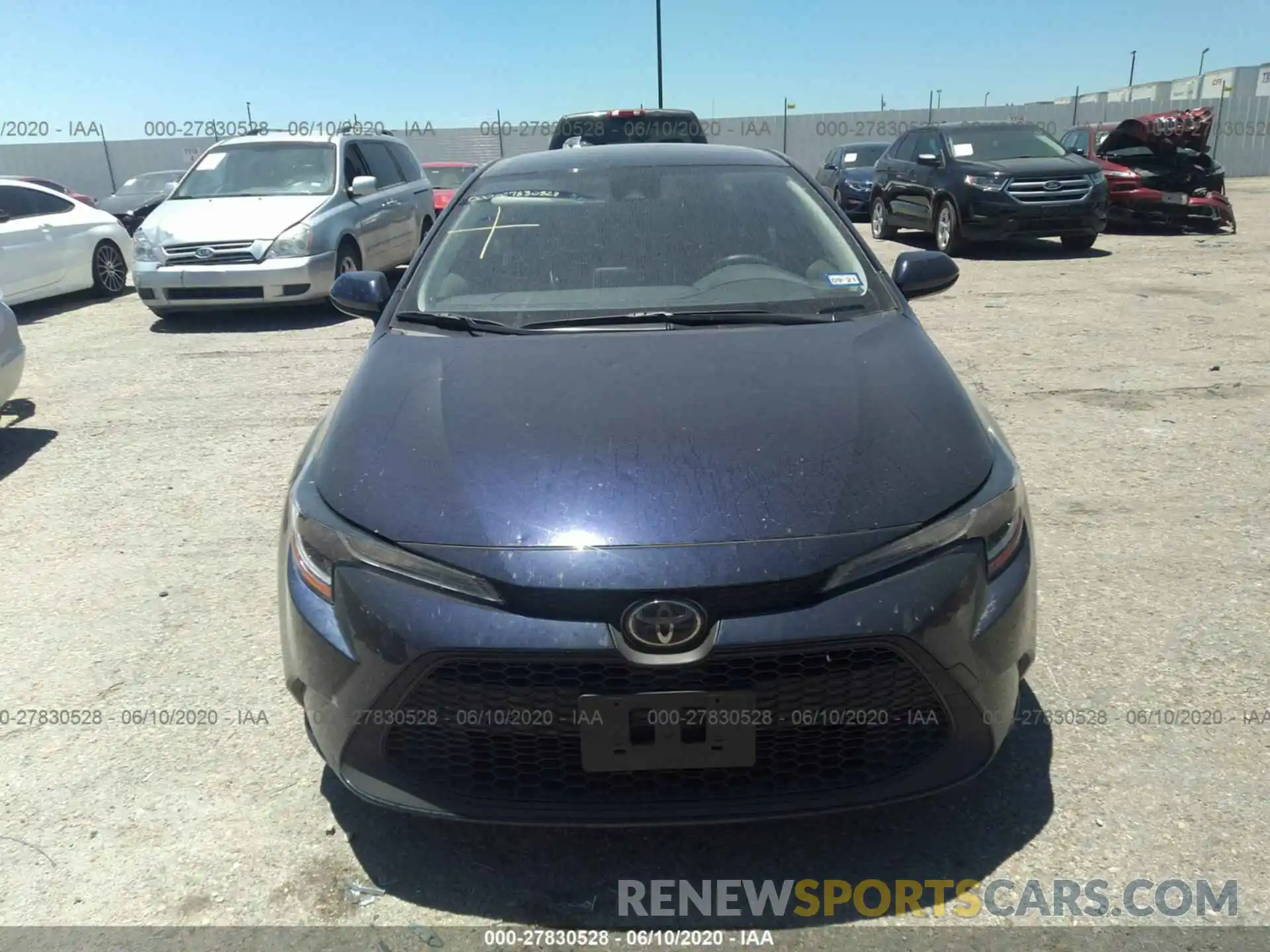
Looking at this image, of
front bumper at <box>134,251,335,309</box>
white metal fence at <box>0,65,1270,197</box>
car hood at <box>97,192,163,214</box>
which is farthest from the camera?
white metal fence at <box>0,65,1270,197</box>

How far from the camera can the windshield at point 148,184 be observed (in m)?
18.7

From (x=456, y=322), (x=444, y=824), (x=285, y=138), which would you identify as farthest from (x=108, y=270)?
(x=444, y=824)

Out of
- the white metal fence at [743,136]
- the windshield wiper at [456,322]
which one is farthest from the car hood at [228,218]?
the white metal fence at [743,136]

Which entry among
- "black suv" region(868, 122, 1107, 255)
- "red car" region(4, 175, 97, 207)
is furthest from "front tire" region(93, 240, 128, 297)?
"black suv" region(868, 122, 1107, 255)

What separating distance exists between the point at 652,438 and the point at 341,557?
29.0 inches

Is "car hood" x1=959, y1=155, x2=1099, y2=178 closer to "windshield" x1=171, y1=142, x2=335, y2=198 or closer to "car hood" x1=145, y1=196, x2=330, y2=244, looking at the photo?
"windshield" x1=171, y1=142, x2=335, y2=198

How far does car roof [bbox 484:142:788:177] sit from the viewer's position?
3791 mm

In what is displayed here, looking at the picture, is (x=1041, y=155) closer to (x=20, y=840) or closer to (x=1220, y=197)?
(x=1220, y=197)

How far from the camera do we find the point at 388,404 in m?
2.58

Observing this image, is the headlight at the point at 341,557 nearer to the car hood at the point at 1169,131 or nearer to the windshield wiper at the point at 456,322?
the windshield wiper at the point at 456,322

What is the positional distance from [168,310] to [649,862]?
8.72 meters

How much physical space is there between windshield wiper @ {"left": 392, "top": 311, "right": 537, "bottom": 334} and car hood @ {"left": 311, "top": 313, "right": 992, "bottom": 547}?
7 cm

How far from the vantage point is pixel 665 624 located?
191 cm

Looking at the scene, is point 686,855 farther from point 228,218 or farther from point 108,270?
point 108,270
